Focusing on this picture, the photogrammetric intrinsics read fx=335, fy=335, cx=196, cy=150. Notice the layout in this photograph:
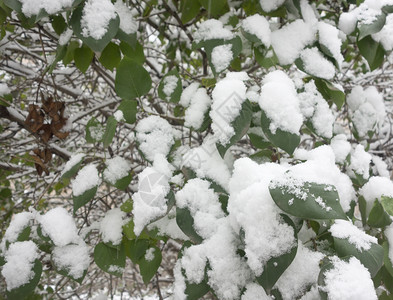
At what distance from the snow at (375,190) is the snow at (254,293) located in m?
0.34

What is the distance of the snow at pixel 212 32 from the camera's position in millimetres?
792

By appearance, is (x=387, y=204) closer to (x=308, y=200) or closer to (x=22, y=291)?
(x=308, y=200)

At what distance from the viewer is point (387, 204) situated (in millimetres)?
607

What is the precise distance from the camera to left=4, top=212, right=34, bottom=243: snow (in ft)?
2.60

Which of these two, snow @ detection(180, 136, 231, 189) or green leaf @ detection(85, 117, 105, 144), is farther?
green leaf @ detection(85, 117, 105, 144)

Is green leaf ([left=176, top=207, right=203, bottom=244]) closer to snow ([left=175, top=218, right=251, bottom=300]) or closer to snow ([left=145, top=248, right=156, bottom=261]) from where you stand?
snow ([left=175, top=218, right=251, bottom=300])

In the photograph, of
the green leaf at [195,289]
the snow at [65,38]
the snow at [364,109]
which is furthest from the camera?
the snow at [364,109]

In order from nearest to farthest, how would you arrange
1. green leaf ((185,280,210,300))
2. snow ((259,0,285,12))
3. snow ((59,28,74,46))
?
green leaf ((185,280,210,300)) < snow ((59,28,74,46)) < snow ((259,0,285,12))

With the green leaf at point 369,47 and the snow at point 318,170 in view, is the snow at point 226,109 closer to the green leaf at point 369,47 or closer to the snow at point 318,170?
the snow at point 318,170

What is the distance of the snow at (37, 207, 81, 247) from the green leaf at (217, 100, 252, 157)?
407mm

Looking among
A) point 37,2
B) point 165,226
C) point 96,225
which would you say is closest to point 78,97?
point 96,225

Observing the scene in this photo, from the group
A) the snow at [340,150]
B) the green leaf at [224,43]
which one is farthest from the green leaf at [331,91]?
the green leaf at [224,43]

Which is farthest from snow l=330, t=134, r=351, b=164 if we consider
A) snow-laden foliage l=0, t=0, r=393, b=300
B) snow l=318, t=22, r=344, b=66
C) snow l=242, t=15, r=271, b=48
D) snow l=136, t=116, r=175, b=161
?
snow l=136, t=116, r=175, b=161

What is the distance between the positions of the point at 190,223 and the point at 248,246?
0.47ft
